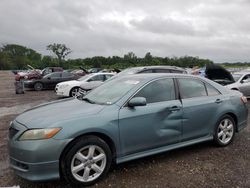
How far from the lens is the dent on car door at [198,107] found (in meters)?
4.21

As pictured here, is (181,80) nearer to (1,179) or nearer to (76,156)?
(76,156)

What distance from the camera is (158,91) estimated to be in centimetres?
408

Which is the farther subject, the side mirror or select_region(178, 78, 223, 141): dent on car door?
select_region(178, 78, 223, 141): dent on car door

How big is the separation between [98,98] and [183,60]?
58333 millimetres

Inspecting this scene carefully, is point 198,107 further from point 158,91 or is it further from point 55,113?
point 55,113

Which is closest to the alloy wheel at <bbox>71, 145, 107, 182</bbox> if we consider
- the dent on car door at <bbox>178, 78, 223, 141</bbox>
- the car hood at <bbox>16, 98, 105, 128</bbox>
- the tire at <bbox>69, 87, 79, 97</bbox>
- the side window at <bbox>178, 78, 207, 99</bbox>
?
the car hood at <bbox>16, 98, 105, 128</bbox>

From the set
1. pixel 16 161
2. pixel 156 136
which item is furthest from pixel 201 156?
pixel 16 161

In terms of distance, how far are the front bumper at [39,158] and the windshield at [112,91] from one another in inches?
41.3

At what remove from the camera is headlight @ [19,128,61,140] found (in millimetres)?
3047

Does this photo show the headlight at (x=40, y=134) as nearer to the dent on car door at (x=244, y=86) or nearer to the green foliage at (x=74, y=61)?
the dent on car door at (x=244, y=86)

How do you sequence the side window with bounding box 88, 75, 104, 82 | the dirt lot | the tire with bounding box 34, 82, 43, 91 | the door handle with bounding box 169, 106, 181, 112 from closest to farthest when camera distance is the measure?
the dirt lot
the door handle with bounding box 169, 106, 181, 112
the side window with bounding box 88, 75, 104, 82
the tire with bounding box 34, 82, 43, 91

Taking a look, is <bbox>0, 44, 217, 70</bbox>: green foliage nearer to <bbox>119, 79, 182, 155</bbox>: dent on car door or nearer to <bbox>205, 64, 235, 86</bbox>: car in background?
<bbox>205, 64, 235, 86</bbox>: car in background

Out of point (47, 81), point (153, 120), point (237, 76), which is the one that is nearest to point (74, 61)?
point (47, 81)

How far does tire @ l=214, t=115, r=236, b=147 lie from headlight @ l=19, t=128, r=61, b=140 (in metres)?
3.10
